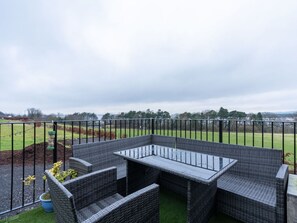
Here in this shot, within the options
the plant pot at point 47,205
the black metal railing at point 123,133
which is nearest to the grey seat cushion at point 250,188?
the black metal railing at point 123,133

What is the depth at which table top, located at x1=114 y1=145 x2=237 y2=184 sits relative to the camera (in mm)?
1700

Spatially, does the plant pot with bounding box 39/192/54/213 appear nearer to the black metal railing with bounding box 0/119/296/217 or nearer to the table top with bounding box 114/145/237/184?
the black metal railing with bounding box 0/119/296/217

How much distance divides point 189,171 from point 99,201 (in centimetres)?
108

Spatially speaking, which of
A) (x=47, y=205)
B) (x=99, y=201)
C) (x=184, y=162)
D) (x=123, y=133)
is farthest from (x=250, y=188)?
(x=123, y=133)

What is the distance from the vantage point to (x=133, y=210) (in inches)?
51.4

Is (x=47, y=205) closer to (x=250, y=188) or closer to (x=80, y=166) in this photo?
(x=80, y=166)

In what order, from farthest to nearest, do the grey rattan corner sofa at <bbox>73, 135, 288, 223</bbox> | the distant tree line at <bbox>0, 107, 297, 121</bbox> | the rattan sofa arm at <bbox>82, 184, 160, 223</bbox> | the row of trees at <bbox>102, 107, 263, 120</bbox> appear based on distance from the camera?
the row of trees at <bbox>102, 107, 263, 120</bbox>
the distant tree line at <bbox>0, 107, 297, 121</bbox>
the grey rattan corner sofa at <bbox>73, 135, 288, 223</bbox>
the rattan sofa arm at <bbox>82, 184, 160, 223</bbox>

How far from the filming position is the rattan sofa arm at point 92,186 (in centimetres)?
173

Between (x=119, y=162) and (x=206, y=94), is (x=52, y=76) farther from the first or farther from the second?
(x=206, y=94)

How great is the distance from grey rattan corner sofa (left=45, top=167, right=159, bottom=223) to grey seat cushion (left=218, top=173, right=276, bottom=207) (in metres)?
1.19

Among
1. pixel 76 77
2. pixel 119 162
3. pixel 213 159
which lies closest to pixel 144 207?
pixel 213 159

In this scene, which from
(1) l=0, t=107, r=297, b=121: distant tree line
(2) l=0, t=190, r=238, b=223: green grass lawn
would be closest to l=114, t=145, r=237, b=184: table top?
(2) l=0, t=190, r=238, b=223: green grass lawn

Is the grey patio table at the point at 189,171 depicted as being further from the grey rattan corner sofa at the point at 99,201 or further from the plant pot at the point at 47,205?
the plant pot at the point at 47,205

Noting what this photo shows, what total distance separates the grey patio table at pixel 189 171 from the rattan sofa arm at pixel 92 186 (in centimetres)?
39
